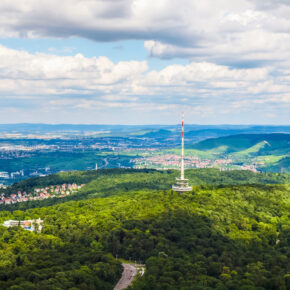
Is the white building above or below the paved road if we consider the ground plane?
above

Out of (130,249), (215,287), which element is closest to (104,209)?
(130,249)

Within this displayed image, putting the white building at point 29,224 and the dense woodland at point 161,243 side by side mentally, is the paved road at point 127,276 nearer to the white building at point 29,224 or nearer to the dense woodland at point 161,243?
the dense woodland at point 161,243

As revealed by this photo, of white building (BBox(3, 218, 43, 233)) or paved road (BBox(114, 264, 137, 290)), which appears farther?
white building (BBox(3, 218, 43, 233))

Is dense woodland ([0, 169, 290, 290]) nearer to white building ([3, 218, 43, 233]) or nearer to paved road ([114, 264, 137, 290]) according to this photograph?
paved road ([114, 264, 137, 290])

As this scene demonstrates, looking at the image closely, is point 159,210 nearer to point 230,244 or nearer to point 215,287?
point 230,244

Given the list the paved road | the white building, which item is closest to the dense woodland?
the paved road

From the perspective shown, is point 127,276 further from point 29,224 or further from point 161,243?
point 29,224

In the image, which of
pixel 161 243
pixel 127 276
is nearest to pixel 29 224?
pixel 161 243
